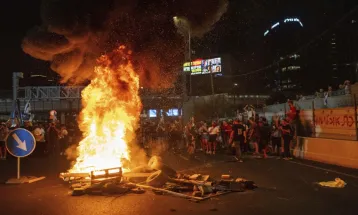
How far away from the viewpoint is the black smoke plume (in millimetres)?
10531

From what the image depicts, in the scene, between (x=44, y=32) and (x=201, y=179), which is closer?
(x=201, y=179)

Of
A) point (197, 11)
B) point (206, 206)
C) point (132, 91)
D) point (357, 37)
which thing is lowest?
point (206, 206)

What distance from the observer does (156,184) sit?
28.6ft

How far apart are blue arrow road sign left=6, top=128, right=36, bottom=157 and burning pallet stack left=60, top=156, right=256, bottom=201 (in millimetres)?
1416

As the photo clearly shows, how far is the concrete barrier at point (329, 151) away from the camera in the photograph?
11.6 m

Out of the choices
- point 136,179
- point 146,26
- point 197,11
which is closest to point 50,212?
point 136,179

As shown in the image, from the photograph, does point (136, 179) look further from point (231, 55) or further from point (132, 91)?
point (231, 55)

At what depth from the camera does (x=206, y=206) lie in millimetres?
6957

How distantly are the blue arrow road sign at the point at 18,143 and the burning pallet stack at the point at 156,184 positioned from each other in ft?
4.64

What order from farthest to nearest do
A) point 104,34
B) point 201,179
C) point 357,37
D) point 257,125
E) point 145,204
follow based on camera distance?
point 357,37 < point 257,125 < point 104,34 < point 201,179 < point 145,204

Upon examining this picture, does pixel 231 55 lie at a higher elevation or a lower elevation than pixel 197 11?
higher

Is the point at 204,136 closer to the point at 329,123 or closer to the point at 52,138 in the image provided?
the point at 329,123

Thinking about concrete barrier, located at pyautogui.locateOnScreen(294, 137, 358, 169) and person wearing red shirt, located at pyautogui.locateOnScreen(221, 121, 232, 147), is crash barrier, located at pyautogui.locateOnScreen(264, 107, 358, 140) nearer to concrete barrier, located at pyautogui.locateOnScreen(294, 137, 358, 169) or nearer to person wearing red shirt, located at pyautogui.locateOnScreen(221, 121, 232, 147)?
concrete barrier, located at pyautogui.locateOnScreen(294, 137, 358, 169)

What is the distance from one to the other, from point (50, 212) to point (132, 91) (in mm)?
5385
